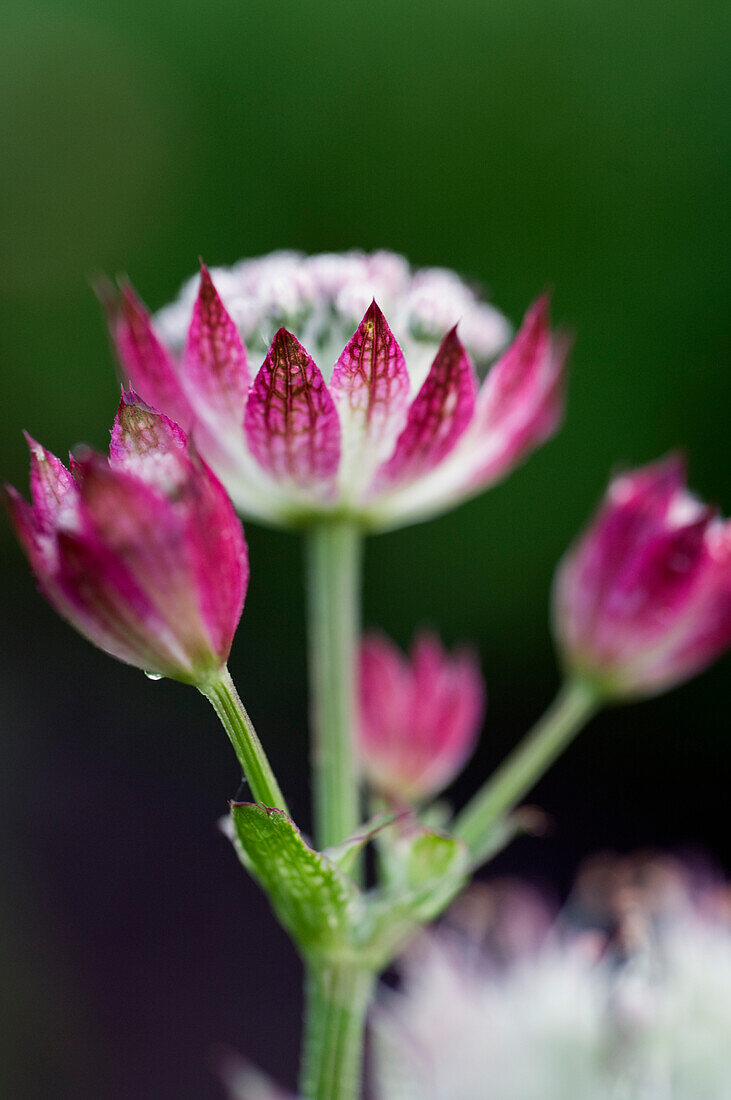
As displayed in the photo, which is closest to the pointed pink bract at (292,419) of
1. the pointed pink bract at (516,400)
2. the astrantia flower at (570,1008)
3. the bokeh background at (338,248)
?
the pointed pink bract at (516,400)

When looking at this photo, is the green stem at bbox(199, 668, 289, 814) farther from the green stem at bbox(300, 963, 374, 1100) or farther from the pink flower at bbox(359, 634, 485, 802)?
the pink flower at bbox(359, 634, 485, 802)

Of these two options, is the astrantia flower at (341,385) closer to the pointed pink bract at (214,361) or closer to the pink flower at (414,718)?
the pointed pink bract at (214,361)

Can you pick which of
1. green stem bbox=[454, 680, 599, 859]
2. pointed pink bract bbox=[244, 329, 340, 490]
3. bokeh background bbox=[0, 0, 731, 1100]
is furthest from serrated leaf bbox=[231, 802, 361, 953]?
bokeh background bbox=[0, 0, 731, 1100]

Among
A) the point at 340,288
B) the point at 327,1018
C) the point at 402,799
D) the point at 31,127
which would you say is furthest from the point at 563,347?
the point at 31,127

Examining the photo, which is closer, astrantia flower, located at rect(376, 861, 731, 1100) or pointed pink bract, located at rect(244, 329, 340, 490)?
pointed pink bract, located at rect(244, 329, 340, 490)

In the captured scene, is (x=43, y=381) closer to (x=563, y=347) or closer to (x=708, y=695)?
(x=708, y=695)

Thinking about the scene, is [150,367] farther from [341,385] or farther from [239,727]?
[239,727]
